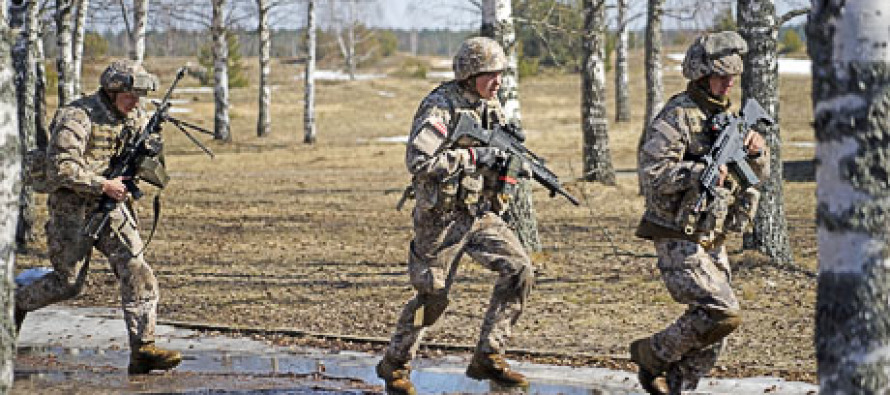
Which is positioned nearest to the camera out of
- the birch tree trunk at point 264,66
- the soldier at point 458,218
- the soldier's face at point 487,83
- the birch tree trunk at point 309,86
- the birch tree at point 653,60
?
the soldier at point 458,218

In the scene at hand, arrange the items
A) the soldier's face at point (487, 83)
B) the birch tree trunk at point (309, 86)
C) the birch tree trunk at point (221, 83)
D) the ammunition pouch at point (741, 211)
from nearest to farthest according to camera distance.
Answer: the ammunition pouch at point (741, 211), the soldier's face at point (487, 83), the birch tree trunk at point (221, 83), the birch tree trunk at point (309, 86)

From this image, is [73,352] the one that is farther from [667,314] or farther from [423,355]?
[667,314]

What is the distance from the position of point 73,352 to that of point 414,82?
50306 millimetres

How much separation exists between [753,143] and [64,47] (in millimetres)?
11207

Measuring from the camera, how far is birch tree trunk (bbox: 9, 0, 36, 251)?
486 inches

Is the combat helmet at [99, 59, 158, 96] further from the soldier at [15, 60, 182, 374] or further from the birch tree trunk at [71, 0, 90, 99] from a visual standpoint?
the birch tree trunk at [71, 0, 90, 99]

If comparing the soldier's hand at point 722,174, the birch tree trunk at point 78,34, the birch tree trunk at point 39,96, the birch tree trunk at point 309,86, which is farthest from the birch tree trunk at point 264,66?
the soldier's hand at point 722,174

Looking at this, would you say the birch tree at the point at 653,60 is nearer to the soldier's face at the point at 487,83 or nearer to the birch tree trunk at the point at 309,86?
the soldier's face at the point at 487,83

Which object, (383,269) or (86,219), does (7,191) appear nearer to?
(86,219)

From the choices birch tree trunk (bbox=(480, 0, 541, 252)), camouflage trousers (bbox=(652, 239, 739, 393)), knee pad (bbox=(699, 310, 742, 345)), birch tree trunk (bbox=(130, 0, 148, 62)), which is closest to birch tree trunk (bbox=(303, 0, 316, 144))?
birch tree trunk (bbox=(130, 0, 148, 62))

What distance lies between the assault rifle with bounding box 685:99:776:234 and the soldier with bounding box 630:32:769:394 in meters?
Answer: 0.03

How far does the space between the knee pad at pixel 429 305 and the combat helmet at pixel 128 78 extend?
210cm

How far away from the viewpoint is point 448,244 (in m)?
7.00

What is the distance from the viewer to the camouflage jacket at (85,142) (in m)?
7.59
